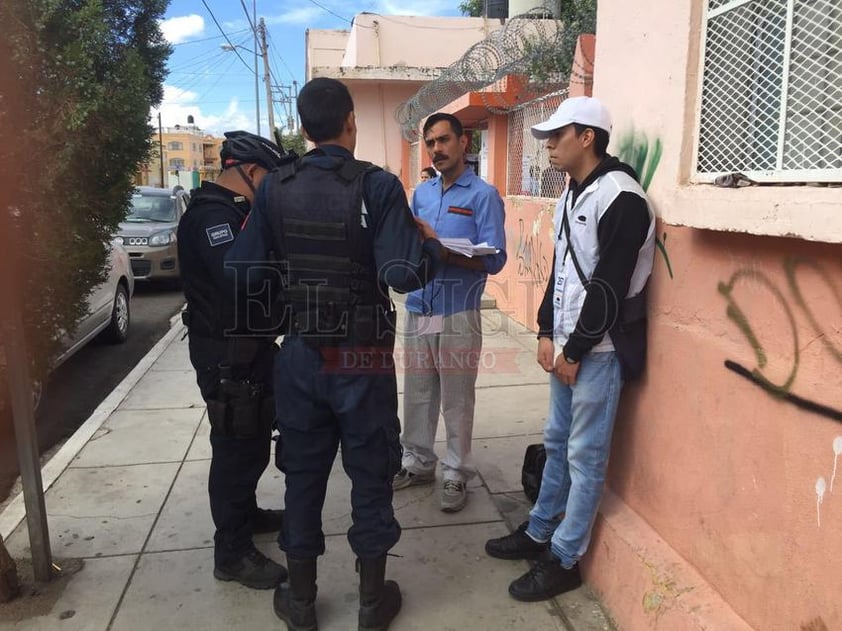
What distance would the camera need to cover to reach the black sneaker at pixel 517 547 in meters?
2.96

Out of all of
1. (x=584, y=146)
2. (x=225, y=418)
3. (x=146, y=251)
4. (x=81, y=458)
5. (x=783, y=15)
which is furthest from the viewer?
(x=146, y=251)

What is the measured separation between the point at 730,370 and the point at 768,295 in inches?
11.4

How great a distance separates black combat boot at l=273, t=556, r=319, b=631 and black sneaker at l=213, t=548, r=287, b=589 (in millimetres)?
290

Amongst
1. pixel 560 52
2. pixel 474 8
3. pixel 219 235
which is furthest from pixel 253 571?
pixel 474 8

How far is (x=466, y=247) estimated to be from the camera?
3041 millimetres

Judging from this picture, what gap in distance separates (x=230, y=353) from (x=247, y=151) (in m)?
0.84

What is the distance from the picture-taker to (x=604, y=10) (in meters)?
2.84

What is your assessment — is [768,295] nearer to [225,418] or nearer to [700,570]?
[700,570]

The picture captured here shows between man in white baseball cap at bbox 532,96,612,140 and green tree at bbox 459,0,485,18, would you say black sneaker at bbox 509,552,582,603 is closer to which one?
man in white baseball cap at bbox 532,96,612,140

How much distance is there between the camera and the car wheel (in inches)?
283

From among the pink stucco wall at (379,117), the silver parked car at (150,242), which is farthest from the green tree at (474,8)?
the silver parked car at (150,242)

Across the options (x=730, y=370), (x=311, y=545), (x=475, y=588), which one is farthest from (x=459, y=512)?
(x=730, y=370)

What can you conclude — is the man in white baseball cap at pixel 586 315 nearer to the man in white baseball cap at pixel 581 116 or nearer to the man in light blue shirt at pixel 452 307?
the man in white baseball cap at pixel 581 116

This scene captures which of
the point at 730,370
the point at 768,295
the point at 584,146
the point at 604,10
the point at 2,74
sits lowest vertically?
the point at 730,370
